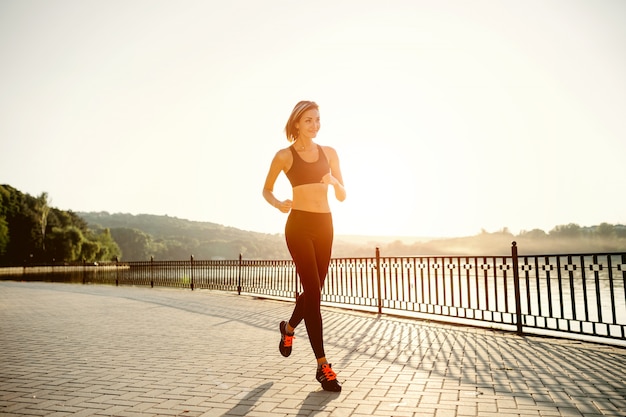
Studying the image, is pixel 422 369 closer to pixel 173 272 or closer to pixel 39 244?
pixel 173 272

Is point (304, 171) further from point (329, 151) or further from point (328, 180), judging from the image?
point (329, 151)

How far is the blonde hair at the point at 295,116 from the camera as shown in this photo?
13.4ft

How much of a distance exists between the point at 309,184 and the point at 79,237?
252 feet

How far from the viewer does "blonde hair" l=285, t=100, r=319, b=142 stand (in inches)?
160

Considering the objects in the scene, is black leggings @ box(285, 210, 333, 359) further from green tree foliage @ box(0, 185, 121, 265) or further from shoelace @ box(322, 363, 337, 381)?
green tree foliage @ box(0, 185, 121, 265)

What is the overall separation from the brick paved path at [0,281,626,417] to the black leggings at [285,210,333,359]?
56cm

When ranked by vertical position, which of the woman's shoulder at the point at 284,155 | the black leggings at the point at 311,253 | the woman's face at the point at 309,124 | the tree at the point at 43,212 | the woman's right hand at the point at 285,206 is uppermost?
the tree at the point at 43,212

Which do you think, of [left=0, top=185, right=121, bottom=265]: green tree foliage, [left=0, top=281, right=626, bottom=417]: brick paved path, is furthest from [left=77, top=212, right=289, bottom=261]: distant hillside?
[left=0, top=281, right=626, bottom=417]: brick paved path

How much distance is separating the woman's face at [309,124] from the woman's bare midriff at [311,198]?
0.53 meters

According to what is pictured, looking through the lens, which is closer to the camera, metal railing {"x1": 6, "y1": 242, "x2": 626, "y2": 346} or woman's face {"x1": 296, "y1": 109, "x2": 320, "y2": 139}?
woman's face {"x1": 296, "y1": 109, "x2": 320, "y2": 139}

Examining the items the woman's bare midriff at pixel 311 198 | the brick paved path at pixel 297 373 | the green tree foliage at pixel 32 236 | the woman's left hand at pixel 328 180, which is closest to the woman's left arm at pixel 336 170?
the woman's left hand at pixel 328 180

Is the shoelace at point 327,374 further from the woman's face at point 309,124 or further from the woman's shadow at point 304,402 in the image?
the woman's face at point 309,124

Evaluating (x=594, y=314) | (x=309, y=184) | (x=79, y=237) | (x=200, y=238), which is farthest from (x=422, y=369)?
(x=200, y=238)

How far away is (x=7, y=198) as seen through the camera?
6762 centimetres
